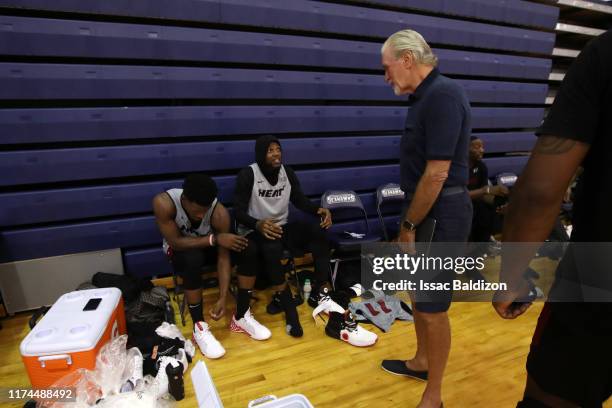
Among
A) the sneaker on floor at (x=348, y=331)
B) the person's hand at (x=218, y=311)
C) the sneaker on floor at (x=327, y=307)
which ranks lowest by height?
the sneaker on floor at (x=348, y=331)

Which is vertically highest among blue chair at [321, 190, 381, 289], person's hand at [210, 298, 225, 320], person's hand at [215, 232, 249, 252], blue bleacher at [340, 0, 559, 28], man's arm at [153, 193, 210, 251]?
blue bleacher at [340, 0, 559, 28]

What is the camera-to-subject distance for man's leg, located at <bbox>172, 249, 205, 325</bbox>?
2.68 m

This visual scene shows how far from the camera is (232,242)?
2717 mm

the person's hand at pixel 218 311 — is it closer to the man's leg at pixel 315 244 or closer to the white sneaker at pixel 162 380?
the white sneaker at pixel 162 380

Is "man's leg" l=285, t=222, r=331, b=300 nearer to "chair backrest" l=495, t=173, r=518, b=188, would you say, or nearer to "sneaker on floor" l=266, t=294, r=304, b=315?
"sneaker on floor" l=266, t=294, r=304, b=315

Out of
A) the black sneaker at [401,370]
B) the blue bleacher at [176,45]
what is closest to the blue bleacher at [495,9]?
the blue bleacher at [176,45]

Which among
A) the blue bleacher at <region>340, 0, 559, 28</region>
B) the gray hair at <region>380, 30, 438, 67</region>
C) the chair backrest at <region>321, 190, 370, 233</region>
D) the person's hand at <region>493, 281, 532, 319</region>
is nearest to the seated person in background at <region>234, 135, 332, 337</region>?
the chair backrest at <region>321, 190, 370, 233</region>

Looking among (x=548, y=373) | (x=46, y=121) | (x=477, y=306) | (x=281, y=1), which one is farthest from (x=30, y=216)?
(x=477, y=306)

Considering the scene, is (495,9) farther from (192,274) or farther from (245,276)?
(192,274)

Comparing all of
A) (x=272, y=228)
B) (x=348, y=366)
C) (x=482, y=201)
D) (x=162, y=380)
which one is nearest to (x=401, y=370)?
(x=348, y=366)

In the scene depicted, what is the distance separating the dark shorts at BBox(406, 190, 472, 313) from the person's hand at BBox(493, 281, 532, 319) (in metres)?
0.65

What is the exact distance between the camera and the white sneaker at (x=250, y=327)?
270 centimetres

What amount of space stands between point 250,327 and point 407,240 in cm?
156

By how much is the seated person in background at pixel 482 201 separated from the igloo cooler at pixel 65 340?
12.8ft
